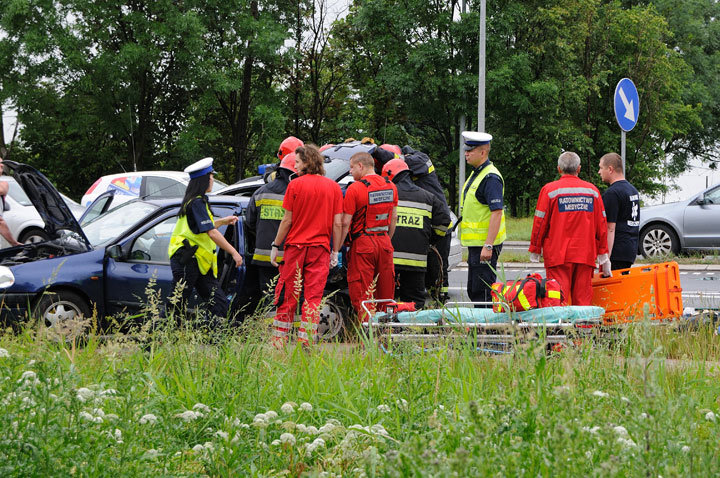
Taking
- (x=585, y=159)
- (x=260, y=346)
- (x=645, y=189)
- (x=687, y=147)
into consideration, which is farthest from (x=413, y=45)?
(x=260, y=346)

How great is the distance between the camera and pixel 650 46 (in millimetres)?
35969

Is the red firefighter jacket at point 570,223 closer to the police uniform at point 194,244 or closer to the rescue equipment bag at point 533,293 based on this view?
the rescue equipment bag at point 533,293

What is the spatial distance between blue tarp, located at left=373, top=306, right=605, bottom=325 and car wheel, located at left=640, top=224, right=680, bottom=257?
10.7m

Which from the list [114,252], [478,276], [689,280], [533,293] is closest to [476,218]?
[478,276]

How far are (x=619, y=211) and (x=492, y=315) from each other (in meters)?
2.98

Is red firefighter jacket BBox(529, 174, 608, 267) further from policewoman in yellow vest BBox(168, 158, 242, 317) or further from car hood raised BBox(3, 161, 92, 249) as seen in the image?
car hood raised BBox(3, 161, 92, 249)

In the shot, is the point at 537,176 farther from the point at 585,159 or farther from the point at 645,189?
the point at 645,189

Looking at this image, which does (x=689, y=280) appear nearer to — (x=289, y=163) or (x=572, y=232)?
(x=572, y=232)

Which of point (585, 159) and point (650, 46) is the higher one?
point (650, 46)

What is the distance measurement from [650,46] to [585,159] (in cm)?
534

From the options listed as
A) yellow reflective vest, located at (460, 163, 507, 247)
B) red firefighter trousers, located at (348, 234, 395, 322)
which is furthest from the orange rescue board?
red firefighter trousers, located at (348, 234, 395, 322)

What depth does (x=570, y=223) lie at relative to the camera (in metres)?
7.52

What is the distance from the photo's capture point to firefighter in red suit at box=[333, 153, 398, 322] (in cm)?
795

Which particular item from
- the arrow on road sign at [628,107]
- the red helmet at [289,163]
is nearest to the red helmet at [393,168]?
the red helmet at [289,163]
